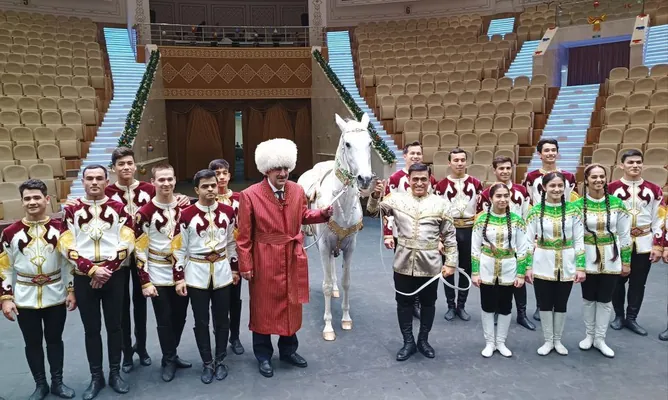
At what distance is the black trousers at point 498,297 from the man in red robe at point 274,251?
146cm

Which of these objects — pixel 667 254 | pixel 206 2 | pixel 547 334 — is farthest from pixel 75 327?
pixel 206 2

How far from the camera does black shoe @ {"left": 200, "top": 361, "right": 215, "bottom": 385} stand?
3615mm

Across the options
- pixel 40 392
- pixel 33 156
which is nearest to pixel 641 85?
pixel 40 392

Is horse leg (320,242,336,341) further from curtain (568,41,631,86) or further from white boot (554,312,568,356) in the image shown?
curtain (568,41,631,86)

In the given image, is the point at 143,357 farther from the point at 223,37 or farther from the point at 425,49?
the point at 223,37

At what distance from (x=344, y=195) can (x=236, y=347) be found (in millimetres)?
1625

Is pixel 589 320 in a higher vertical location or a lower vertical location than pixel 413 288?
lower

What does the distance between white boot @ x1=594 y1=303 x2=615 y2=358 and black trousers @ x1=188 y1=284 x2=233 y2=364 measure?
302cm

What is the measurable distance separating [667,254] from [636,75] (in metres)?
8.15

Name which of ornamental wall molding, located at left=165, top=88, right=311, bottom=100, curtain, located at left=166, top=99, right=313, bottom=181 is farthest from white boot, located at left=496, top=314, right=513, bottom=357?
curtain, located at left=166, top=99, right=313, bottom=181

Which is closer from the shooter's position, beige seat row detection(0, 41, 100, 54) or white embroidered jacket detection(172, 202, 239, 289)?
white embroidered jacket detection(172, 202, 239, 289)

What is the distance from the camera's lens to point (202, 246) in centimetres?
349

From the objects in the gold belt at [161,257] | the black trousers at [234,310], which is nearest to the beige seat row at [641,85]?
the black trousers at [234,310]

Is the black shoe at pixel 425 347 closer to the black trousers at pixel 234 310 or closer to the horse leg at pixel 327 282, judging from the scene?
the horse leg at pixel 327 282
